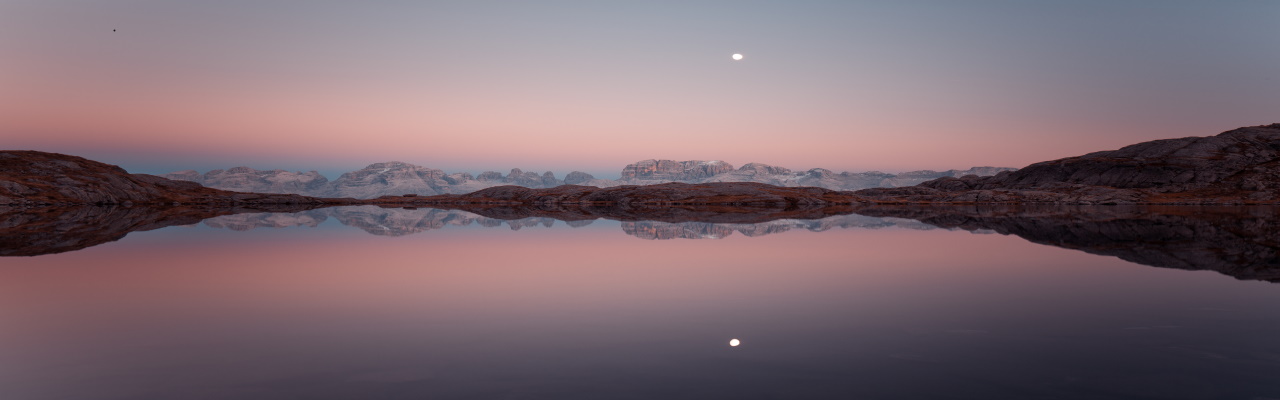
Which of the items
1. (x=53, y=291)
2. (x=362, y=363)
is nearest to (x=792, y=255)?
(x=362, y=363)

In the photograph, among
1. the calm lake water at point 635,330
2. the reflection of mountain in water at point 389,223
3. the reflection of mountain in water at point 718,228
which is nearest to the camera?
the calm lake water at point 635,330

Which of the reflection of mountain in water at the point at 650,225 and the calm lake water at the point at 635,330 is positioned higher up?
the reflection of mountain in water at the point at 650,225

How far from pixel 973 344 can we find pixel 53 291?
33.4 m

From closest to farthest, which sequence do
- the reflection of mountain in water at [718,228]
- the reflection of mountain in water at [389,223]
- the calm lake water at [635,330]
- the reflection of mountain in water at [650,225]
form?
the calm lake water at [635,330]
the reflection of mountain in water at [718,228]
the reflection of mountain in water at [650,225]
the reflection of mountain in water at [389,223]

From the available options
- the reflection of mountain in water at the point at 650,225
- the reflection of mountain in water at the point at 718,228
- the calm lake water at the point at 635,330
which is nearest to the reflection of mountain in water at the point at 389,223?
the reflection of mountain in water at the point at 650,225

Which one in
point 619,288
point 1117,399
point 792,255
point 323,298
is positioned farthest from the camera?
point 792,255

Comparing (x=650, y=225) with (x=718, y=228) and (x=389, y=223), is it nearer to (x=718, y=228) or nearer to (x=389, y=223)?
(x=718, y=228)

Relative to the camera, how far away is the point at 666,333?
60.2ft

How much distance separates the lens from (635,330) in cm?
1875

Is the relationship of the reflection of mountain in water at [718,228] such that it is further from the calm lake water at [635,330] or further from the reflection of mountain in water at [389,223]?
the calm lake water at [635,330]

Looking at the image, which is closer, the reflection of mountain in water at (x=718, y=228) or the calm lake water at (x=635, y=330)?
the calm lake water at (x=635, y=330)

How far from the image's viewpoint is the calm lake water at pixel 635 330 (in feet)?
44.0

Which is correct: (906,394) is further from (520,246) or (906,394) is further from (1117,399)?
(520,246)

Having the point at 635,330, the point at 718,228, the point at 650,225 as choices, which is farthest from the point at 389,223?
the point at 635,330
